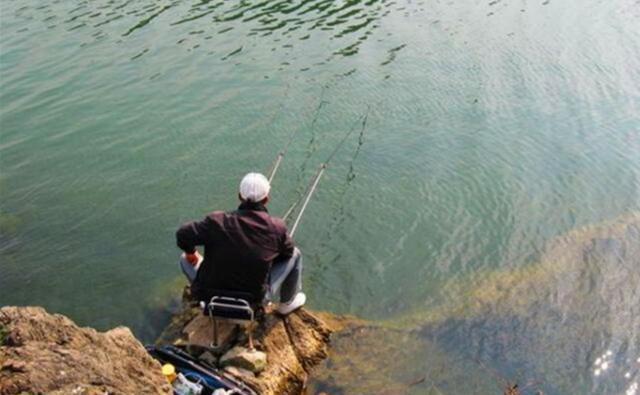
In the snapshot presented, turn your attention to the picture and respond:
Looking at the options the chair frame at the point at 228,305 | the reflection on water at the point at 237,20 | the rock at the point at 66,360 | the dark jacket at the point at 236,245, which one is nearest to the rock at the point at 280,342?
the chair frame at the point at 228,305

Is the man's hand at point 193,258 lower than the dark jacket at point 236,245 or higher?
lower

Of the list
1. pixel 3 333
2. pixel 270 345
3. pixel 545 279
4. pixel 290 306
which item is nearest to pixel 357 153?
pixel 545 279

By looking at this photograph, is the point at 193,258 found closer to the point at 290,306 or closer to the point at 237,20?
the point at 290,306

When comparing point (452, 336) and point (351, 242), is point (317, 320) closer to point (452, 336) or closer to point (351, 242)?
point (452, 336)

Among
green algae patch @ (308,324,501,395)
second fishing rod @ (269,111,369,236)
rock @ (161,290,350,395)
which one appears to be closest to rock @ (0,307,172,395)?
rock @ (161,290,350,395)

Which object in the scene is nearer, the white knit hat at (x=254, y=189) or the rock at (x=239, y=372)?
the white knit hat at (x=254, y=189)

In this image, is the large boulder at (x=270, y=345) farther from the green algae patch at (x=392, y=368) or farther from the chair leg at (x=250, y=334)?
the green algae patch at (x=392, y=368)

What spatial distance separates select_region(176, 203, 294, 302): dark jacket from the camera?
805cm

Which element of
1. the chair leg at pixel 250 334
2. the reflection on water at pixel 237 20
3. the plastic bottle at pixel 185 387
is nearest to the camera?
the plastic bottle at pixel 185 387

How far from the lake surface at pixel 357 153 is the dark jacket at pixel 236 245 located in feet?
9.96

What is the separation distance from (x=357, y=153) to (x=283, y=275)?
25.0 feet

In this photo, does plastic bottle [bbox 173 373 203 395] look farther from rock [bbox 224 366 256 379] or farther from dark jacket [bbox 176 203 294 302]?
dark jacket [bbox 176 203 294 302]

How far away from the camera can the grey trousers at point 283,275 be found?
351 inches

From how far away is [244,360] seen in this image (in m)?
8.52
